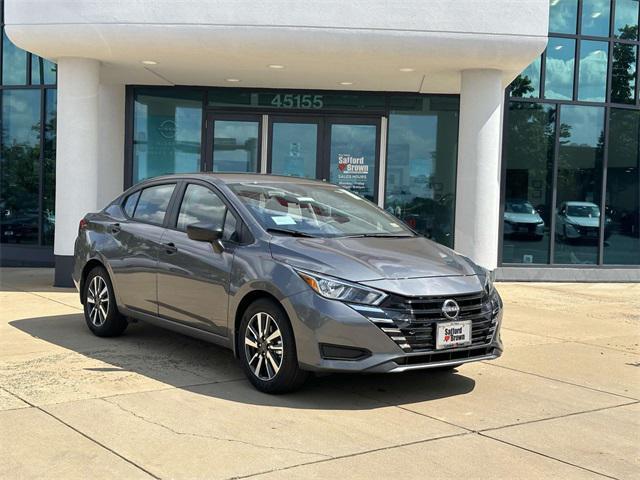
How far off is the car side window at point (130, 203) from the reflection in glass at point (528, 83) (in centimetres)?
867

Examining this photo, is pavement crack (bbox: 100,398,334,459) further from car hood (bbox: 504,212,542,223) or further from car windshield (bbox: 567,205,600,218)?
car windshield (bbox: 567,205,600,218)

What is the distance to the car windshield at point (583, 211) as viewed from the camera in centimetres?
1402

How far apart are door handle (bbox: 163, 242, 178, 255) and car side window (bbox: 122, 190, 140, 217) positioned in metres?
1.00

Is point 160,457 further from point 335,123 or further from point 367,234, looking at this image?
point 335,123

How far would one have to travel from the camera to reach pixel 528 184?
1377cm

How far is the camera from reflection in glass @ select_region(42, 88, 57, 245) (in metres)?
14.1

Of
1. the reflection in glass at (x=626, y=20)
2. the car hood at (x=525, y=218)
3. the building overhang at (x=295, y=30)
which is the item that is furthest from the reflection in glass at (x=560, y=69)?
the building overhang at (x=295, y=30)

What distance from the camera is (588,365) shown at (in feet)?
22.3

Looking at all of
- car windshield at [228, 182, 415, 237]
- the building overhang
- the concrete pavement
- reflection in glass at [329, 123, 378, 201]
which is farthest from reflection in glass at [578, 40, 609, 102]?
car windshield at [228, 182, 415, 237]

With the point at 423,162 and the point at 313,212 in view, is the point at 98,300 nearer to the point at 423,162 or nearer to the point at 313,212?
the point at 313,212

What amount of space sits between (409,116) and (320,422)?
9573 mm

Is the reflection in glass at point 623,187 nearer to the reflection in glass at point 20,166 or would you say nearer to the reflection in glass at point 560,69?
the reflection in glass at point 560,69

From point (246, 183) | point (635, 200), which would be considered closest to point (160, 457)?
point (246, 183)

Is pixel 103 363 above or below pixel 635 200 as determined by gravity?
below
